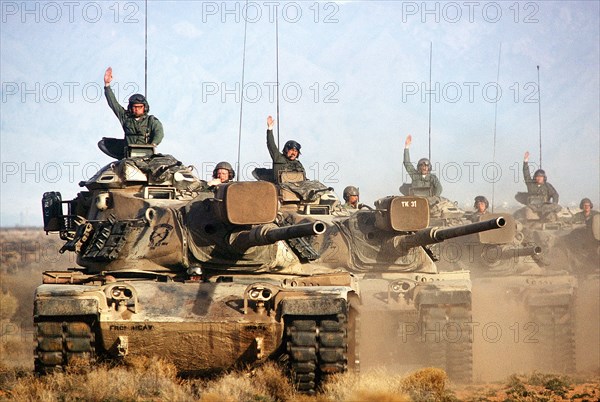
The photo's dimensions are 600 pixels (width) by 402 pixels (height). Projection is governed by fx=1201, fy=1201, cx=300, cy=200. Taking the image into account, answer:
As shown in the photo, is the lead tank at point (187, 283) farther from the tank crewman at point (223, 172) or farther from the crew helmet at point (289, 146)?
the crew helmet at point (289, 146)

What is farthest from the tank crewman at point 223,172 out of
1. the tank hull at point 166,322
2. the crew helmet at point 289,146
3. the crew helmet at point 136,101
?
the tank hull at point 166,322

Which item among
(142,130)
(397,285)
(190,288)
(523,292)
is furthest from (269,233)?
(523,292)

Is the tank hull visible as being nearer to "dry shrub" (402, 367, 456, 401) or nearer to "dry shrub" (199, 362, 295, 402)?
"dry shrub" (199, 362, 295, 402)

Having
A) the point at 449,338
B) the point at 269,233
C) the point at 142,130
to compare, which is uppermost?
the point at 142,130

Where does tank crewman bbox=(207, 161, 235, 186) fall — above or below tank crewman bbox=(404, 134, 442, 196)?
below

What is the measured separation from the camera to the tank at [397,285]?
1992 centimetres

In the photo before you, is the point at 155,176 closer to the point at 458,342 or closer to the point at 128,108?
the point at 128,108

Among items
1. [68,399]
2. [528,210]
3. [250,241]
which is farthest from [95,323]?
[528,210]

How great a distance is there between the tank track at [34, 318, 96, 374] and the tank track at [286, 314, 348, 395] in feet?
7.94

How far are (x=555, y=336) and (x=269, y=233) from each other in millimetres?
10289

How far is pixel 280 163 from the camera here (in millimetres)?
21594

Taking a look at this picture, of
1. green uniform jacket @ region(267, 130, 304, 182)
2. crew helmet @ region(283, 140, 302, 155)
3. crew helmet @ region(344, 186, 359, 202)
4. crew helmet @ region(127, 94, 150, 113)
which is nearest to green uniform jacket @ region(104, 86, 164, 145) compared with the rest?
crew helmet @ region(127, 94, 150, 113)

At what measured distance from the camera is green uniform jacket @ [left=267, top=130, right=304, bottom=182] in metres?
21.5

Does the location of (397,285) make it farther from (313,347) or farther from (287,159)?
(313,347)
